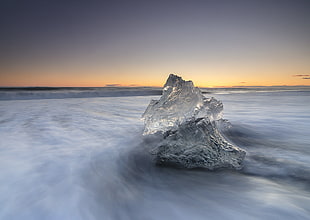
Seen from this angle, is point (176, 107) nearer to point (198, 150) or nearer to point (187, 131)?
point (187, 131)

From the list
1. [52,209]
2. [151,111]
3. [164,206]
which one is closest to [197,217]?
[164,206]

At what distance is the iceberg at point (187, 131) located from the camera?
1900 millimetres

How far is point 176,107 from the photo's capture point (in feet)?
7.56

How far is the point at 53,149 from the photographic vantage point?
2.31 m

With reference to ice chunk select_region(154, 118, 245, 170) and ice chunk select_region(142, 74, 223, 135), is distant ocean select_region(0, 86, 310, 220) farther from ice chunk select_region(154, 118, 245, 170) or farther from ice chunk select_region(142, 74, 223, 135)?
ice chunk select_region(142, 74, 223, 135)

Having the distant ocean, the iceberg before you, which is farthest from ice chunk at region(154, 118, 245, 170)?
the distant ocean

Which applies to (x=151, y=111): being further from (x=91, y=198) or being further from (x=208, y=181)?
(x=91, y=198)

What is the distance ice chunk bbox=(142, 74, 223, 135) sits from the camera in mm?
2211

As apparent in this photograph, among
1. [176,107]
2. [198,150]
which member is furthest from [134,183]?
[176,107]

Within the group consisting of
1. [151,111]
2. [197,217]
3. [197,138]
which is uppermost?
[151,111]

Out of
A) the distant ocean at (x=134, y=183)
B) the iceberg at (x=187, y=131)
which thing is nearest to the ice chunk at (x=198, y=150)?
the iceberg at (x=187, y=131)

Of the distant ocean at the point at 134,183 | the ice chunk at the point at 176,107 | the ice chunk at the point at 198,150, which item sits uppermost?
the ice chunk at the point at 176,107

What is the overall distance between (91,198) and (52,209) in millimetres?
261

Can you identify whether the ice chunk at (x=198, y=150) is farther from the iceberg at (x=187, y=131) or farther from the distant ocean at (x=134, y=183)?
the distant ocean at (x=134, y=183)
